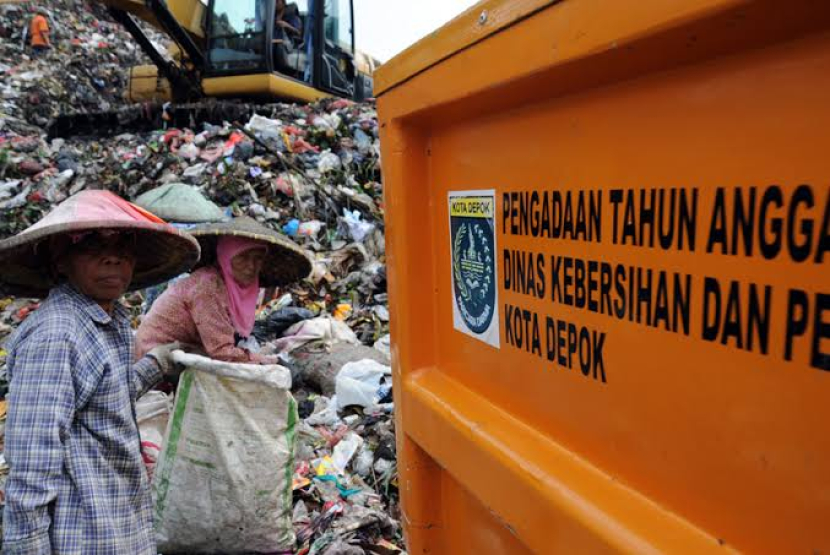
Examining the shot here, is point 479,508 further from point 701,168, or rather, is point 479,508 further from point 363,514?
point 363,514

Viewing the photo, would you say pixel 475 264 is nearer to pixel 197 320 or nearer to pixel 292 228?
pixel 197 320

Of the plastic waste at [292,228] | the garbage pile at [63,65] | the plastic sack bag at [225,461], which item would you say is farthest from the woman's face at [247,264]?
the garbage pile at [63,65]

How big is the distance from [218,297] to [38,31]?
50.5 feet

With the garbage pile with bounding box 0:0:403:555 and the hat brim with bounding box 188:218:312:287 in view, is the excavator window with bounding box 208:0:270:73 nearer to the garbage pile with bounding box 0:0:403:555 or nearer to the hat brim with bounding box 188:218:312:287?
the garbage pile with bounding box 0:0:403:555

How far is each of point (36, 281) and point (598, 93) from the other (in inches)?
75.3

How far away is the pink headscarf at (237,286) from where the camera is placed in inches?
115

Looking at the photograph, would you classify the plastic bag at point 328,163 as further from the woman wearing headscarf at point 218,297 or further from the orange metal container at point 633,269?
the orange metal container at point 633,269

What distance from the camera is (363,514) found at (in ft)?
8.96

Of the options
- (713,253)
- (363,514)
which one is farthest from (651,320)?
(363,514)

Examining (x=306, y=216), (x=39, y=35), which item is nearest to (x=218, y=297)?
(x=306, y=216)

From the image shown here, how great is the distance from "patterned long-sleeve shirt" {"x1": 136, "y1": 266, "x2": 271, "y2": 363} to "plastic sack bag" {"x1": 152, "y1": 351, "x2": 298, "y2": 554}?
0.58 m

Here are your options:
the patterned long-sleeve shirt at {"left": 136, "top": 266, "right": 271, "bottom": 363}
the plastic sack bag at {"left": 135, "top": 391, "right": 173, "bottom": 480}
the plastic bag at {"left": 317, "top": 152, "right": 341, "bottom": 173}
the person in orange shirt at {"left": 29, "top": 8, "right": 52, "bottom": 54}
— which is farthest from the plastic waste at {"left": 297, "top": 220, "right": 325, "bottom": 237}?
the person in orange shirt at {"left": 29, "top": 8, "right": 52, "bottom": 54}

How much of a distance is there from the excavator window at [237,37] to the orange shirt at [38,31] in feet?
23.2

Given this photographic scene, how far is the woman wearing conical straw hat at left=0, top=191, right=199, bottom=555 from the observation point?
1580mm
